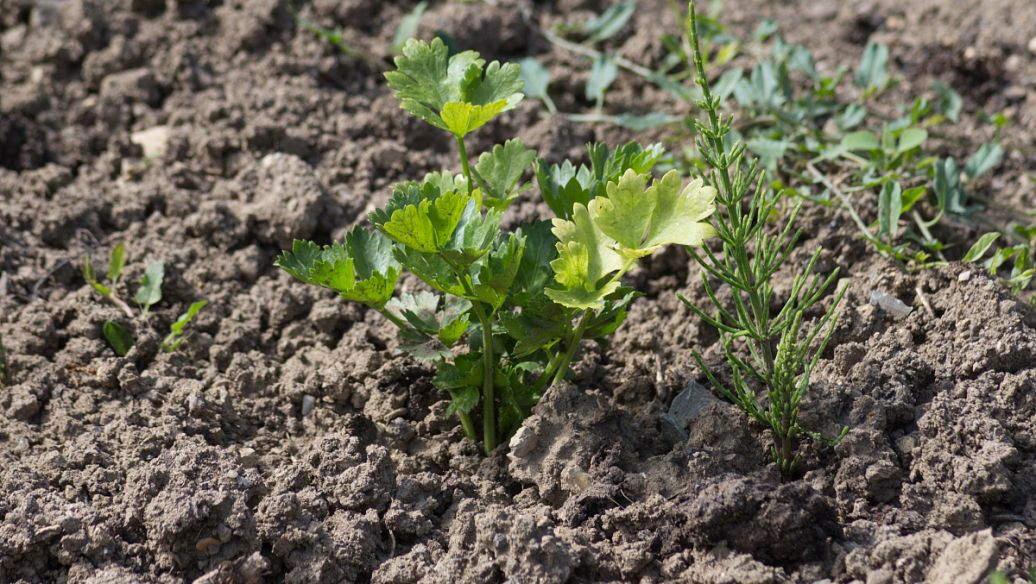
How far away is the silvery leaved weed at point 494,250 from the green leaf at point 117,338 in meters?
0.67

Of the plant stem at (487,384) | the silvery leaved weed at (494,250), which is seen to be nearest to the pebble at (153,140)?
the silvery leaved weed at (494,250)

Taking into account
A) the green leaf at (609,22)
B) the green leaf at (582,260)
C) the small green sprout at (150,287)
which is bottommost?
the green leaf at (582,260)

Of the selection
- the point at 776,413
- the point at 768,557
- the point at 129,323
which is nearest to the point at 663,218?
the point at 776,413

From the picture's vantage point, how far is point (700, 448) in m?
2.29

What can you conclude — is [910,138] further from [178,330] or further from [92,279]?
[92,279]

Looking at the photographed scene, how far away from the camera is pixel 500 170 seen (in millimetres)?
2373

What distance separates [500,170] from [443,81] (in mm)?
236

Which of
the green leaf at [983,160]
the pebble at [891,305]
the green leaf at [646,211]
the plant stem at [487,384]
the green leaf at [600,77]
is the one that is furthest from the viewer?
the green leaf at [600,77]

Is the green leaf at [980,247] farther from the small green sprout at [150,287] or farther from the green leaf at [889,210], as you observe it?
the small green sprout at [150,287]

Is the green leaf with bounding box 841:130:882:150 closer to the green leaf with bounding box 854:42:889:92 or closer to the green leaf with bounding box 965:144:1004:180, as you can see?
the green leaf with bounding box 965:144:1004:180

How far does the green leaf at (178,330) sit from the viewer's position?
8.86ft

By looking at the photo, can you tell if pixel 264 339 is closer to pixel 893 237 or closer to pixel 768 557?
pixel 768 557

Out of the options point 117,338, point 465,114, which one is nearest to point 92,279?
point 117,338

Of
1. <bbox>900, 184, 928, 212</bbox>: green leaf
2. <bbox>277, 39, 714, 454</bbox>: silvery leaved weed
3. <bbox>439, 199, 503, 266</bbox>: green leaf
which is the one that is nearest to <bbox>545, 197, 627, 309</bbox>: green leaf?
<bbox>277, 39, 714, 454</bbox>: silvery leaved weed
